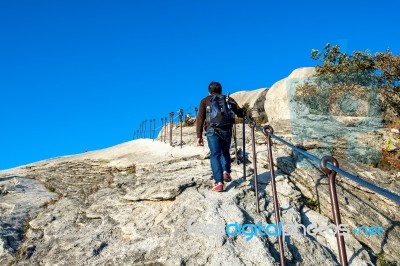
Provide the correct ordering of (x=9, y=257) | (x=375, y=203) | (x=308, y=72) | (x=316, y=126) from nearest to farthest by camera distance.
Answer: (x=9, y=257), (x=375, y=203), (x=316, y=126), (x=308, y=72)

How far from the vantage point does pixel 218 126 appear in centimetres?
862

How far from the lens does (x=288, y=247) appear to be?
6.66 meters

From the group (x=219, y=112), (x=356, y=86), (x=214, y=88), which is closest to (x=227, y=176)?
(x=219, y=112)

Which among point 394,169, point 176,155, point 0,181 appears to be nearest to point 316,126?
point 394,169

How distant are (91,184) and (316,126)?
27.0 ft

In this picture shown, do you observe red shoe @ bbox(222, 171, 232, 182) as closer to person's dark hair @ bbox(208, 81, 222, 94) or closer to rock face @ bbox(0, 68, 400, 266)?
rock face @ bbox(0, 68, 400, 266)

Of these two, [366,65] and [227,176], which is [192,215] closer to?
[227,176]

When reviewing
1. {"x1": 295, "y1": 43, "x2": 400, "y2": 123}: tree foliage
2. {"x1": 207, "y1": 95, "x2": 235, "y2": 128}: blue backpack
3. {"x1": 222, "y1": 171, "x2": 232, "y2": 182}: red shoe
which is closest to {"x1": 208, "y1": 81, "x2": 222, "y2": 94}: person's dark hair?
{"x1": 207, "y1": 95, "x2": 235, "y2": 128}: blue backpack

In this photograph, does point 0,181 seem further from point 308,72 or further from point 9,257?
point 308,72

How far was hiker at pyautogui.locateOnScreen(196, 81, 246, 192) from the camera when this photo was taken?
846 cm

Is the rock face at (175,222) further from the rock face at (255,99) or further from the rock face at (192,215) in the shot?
the rock face at (255,99)

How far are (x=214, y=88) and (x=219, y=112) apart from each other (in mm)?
702

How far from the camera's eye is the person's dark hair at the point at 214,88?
9.02 metres

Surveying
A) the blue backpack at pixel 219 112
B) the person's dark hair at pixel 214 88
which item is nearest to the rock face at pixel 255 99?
the person's dark hair at pixel 214 88
